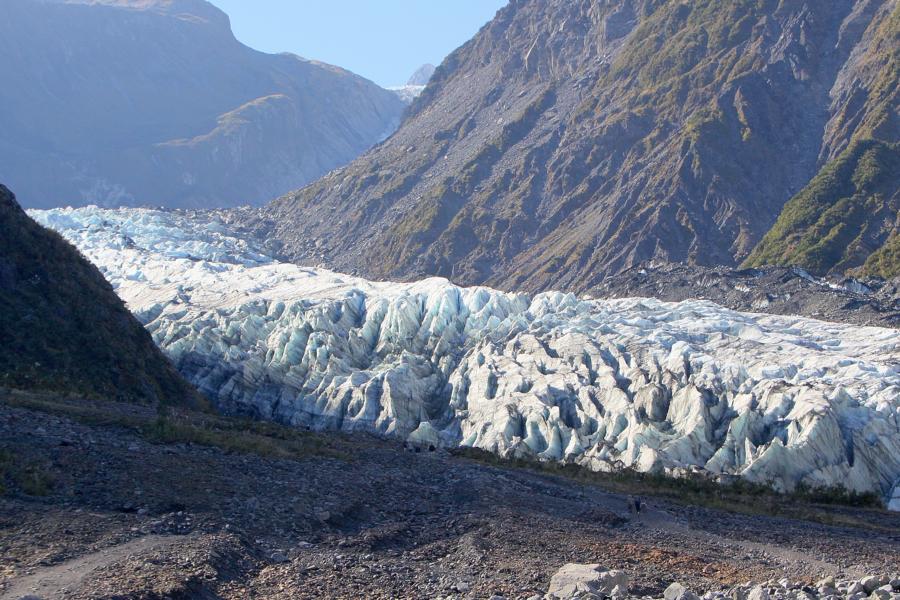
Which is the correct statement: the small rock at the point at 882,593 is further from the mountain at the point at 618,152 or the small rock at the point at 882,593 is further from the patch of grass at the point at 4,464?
the mountain at the point at 618,152

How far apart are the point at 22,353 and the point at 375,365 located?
29.0m

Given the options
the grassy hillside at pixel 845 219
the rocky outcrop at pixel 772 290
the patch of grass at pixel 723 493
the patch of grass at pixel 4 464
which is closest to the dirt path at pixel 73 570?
the patch of grass at pixel 4 464

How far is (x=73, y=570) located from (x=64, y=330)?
2095cm

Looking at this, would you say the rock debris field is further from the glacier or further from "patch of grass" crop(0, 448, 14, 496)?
the glacier

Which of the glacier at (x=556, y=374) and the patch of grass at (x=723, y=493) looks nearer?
the patch of grass at (x=723, y=493)

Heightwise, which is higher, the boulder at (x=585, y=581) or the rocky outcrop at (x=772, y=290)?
the rocky outcrop at (x=772, y=290)

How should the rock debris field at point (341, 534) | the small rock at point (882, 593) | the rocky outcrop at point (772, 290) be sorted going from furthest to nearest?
the rocky outcrop at point (772, 290), the rock debris field at point (341, 534), the small rock at point (882, 593)

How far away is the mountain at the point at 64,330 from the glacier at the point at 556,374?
14.9 meters

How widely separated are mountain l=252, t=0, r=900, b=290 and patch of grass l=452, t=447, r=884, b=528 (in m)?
74.4

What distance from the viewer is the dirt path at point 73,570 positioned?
539 inches

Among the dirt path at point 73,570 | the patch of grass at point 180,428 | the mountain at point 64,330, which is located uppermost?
the mountain at point 64,330

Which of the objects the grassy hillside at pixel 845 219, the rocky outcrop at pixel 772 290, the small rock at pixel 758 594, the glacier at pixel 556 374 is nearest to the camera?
the small rock at pixel 758 594

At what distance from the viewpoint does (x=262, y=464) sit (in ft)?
72.9

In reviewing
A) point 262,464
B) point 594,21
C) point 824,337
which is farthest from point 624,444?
point 594,21
